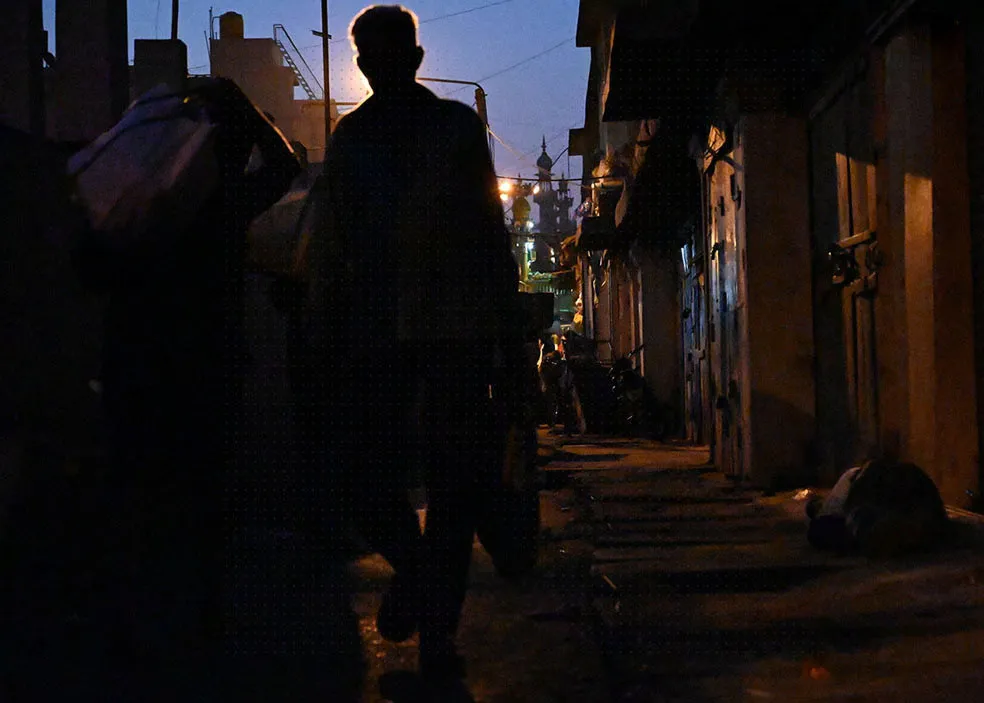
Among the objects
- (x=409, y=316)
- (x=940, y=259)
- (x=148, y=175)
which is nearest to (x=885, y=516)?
(x=940, y=259)

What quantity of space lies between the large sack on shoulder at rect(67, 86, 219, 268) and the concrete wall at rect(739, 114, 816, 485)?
501cm

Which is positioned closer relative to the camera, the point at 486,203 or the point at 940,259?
the point at 486,203

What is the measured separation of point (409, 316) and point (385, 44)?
805 mm

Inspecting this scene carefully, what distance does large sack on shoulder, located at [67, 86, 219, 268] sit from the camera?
2.75 meters

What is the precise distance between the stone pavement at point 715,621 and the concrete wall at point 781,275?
6.10ft

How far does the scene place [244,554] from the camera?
459 centimetres

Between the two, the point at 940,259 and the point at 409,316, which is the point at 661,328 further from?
the point at 409,316

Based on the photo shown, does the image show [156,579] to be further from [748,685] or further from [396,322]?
[748,685]

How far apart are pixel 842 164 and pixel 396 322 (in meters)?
4.44

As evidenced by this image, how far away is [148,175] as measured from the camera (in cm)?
279

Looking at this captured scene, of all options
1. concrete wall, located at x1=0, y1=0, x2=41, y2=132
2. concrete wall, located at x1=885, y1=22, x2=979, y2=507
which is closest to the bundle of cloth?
concrete wall, located at x1=885, y1=22, x2=979, y2=507

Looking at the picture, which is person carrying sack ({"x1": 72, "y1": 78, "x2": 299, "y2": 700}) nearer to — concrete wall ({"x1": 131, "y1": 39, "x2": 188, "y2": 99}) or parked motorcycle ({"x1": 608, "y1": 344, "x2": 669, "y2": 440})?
concrete wall ({"x1": 131, "y1": 39, "x2": 188, "y2": 99})

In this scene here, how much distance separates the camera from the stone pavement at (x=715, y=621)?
2.55m

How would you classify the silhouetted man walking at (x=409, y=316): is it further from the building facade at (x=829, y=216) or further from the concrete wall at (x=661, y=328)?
the concrete wall at (x=661, y=328)
